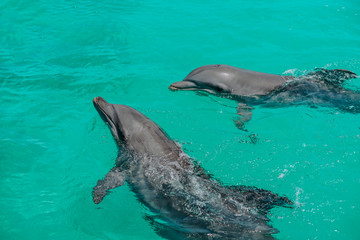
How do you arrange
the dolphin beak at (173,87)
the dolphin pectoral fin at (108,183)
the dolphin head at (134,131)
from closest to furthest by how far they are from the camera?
the dolphin pectoral fin at (108,183) → the dolphin head at (134,131) → the dolphin beak at (173,87)

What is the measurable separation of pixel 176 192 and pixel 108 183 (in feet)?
3.77

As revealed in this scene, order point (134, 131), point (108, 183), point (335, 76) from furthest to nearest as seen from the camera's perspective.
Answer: point (335, 76)
point (134, 131)
point (108, 183)

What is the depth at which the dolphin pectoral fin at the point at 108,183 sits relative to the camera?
602cm

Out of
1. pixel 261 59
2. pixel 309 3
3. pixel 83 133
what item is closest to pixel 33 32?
pixel 83 133

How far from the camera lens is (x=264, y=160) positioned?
23.4ft

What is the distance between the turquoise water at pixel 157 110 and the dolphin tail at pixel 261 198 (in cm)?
18

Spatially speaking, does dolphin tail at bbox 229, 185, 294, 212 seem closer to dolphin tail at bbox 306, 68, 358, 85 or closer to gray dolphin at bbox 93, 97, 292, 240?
gray dolphin at bbox 93, 97, 292, 240

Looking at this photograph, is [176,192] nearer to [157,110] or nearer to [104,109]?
[104,109]

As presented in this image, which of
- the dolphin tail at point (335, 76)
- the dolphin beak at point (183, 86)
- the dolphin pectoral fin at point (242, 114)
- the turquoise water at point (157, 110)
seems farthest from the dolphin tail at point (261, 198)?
the dolphin tail at point (335, 76)

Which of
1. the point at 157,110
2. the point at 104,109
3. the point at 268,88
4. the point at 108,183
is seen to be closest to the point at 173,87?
the point at 157,110

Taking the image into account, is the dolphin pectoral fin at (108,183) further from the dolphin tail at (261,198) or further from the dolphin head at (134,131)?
the dolphin tail at (261,198)

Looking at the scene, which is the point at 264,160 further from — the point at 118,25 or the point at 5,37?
the point at 5,37

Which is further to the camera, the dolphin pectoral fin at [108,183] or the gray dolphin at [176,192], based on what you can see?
the dolphin pectoral fin at [108,183]

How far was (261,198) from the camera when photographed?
223 inches
